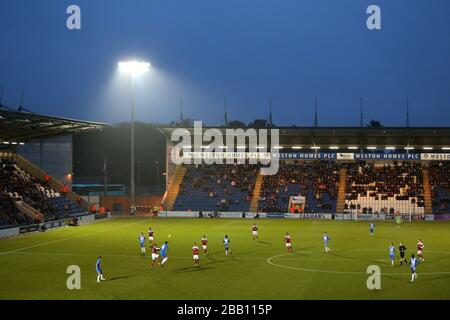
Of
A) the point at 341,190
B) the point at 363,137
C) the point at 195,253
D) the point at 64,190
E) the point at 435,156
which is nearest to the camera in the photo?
the point at 195,253

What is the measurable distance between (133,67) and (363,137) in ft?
106

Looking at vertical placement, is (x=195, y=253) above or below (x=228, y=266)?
above

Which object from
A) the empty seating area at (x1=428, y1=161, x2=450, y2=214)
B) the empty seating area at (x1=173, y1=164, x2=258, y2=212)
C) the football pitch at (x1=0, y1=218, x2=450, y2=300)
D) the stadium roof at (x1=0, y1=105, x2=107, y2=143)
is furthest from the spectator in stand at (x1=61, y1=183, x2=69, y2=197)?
the empty seating area at (x1=428, y1=161, x2=450, y2=214)

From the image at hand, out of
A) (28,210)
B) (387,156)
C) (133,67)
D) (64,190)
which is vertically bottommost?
(28,210)

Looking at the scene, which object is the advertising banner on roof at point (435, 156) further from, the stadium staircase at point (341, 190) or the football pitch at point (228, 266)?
the football pitch at point (228, 266)

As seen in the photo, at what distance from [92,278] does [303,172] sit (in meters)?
51.4

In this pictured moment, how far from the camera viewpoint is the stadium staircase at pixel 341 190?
6806cm

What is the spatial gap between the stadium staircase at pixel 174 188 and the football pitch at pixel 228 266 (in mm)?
20013

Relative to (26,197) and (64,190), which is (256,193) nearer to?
(64,190)

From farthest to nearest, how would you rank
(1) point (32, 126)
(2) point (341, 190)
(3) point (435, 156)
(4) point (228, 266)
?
(3) point (435, 156), (2) point (341, 190), (1) point (32, 126), (4) point (228, 266)

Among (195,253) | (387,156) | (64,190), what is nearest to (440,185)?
(387,156)

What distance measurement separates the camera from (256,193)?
7300cm

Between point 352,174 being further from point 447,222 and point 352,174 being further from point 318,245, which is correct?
point 318,245

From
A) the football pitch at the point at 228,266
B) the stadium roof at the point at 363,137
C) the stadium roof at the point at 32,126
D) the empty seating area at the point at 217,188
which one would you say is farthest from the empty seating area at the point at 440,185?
the stadium roof at the point at 32,126
